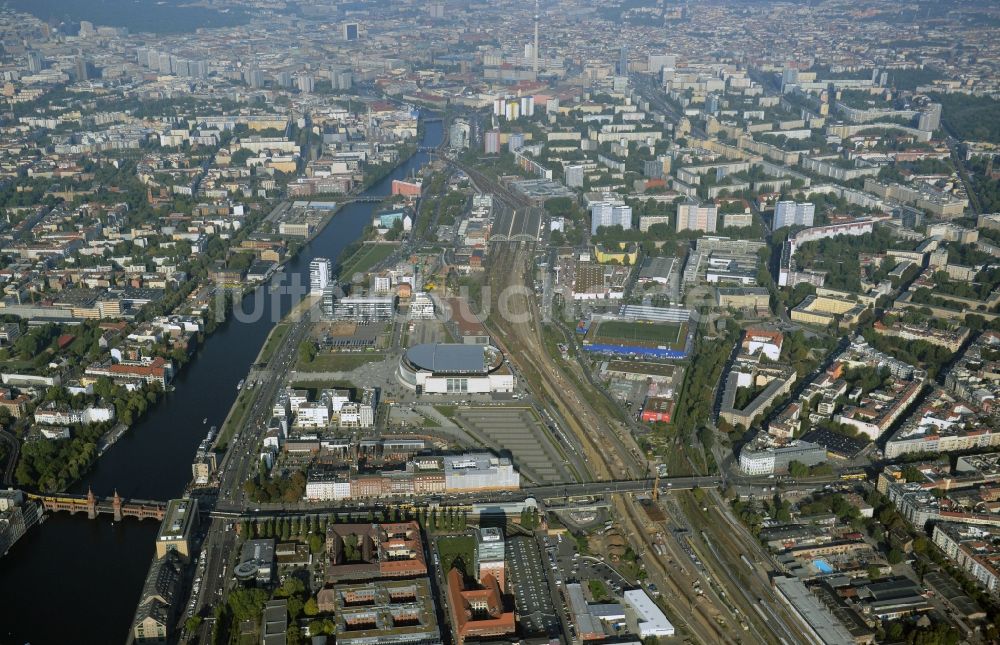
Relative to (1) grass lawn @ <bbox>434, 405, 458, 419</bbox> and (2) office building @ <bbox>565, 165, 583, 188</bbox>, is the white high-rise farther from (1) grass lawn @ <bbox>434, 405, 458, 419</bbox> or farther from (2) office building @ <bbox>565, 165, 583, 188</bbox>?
(2) office building @ <bbox>565, 165, 583, 188</bbox>

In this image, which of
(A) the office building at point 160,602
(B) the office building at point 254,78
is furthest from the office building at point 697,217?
(B) the office building at point 254,78

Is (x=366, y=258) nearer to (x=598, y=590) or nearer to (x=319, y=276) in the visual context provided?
(x=319, y=276)

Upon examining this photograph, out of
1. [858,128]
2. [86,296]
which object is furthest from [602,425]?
[858,128]

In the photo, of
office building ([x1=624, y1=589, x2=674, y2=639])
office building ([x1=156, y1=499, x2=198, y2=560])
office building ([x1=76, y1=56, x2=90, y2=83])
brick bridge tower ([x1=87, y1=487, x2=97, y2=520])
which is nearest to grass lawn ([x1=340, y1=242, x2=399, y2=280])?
brick bridge tower ([x1=87, y1=487, x2=97, y2=520])

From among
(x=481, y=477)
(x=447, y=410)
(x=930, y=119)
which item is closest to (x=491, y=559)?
(x=481, y=477)

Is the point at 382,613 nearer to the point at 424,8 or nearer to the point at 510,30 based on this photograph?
the point at 510,30

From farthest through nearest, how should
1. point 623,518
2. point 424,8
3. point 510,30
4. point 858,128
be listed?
point 424,8 → point 510,30 → point 858,128 → point 623,518
